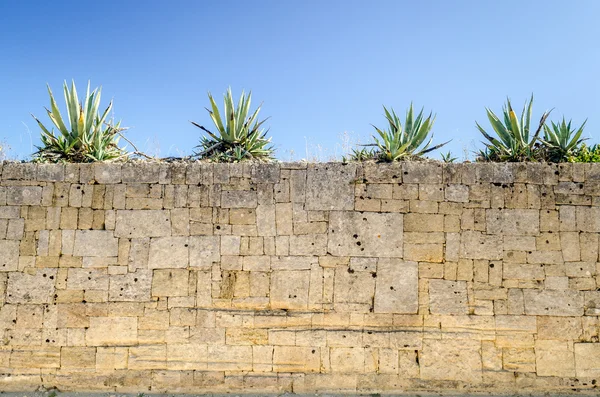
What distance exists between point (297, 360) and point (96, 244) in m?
2.72

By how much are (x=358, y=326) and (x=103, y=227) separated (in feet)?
10.5

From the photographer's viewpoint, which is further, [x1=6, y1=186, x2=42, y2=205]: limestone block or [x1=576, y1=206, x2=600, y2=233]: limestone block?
[x1=6, y1=186, x2=42, y2=205]: limestone block

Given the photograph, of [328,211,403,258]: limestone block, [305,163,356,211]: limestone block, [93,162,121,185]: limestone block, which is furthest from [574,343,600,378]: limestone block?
Answer: [93,162,121,185]: limestone block

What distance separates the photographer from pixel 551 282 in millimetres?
5590

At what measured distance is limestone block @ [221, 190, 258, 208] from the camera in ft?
18.9

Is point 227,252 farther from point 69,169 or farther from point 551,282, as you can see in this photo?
point 551,282

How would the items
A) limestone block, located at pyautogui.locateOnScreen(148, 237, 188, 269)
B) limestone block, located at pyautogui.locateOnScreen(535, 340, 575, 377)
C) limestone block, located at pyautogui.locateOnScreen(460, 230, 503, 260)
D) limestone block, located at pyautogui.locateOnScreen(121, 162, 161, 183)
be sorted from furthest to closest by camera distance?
limestone block, located at pyautogui.locateOnScreen(121, 162, 161, 183), limestone block, located at pyautogui.locateOnScreen(148, 237, 188, 269), limestone block, located at pyautogui.locateOnScreen(460, 230, 503, 260), limestone block, located at pyautogui.locateOnScreen(535, 340, 575, 377)

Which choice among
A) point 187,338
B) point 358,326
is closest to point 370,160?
point 358,326

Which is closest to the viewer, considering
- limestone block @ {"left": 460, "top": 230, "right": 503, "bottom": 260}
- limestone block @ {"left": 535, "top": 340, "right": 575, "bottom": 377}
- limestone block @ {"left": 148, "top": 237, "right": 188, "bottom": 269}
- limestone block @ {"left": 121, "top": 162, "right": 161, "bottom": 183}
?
limestone block @ {"left": 535, "top": 340, "right": 575, "bottom": 377}

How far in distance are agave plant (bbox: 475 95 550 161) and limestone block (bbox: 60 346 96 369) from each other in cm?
546

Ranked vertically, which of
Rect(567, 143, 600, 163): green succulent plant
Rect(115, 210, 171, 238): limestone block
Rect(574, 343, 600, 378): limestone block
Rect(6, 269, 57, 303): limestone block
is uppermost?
Rect(567, 143, 600, 163): green succulent plant

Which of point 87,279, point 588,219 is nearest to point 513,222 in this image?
point 588,219

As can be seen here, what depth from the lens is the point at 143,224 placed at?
580cm

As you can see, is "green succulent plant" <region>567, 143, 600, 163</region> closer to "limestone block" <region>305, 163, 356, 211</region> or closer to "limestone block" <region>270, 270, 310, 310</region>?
"limestone block" <region>305, 163, 356, 211</region>
